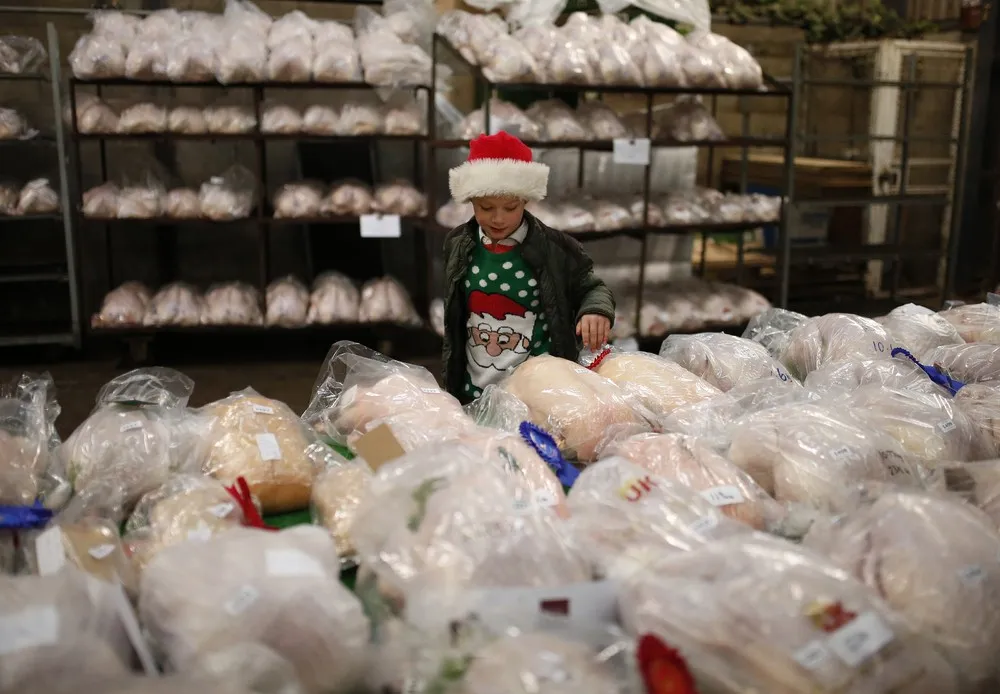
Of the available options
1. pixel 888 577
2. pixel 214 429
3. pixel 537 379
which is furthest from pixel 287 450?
pixel 888 577

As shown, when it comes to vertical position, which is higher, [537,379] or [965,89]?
[965,89]

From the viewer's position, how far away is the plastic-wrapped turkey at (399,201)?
15.9ft

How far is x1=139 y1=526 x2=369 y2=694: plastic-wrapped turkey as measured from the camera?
0.96 meters

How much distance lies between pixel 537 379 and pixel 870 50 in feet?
20.3

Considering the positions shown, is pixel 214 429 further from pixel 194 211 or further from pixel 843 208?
pixel 843 208

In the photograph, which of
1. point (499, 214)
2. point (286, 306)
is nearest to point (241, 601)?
point (499, 214)

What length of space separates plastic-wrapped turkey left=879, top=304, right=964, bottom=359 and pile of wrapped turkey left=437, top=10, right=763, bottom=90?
2.48m

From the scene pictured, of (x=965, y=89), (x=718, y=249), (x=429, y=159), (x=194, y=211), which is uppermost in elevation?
(x=965, y=89)

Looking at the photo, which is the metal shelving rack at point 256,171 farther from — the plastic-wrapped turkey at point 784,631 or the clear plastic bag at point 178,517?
the plastic-wrapped turkey at point 784,631

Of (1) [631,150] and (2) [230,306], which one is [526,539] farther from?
(2) [230,306]

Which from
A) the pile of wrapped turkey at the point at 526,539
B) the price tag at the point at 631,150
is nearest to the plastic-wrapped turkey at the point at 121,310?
the price tag at the point at 631,150

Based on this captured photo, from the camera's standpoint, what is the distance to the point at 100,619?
38.2 inches

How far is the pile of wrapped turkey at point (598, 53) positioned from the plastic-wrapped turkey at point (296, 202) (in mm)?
1144

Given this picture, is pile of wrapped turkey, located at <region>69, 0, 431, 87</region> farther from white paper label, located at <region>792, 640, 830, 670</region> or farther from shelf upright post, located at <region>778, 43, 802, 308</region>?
white paper label, located at <region>792, 640, 830, 670</region>
